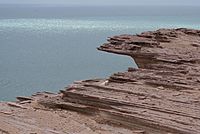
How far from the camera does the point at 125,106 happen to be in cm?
1349

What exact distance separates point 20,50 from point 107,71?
83.2ft

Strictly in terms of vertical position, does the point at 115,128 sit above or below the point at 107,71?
above

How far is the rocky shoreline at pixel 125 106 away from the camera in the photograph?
12695 millimetres

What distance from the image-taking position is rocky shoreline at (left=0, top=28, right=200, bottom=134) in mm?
12695

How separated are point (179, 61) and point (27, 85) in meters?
28.8

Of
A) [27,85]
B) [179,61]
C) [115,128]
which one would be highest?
[179,61]

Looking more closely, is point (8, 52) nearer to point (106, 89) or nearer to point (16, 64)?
point (16, 64)

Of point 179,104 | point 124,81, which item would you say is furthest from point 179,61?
point 179,104

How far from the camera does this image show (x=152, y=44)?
1997 cm

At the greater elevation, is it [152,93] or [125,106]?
[152,93]

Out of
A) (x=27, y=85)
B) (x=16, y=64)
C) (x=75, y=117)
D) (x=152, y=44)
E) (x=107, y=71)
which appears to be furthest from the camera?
(x=16, y=64)

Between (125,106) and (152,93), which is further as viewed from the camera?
(152,93)

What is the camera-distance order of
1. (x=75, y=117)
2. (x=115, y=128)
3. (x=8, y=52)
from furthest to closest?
(x=8, y=52)
(x=75, y=117)
(x=115, y=128)

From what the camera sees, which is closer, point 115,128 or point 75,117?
point 115,128
